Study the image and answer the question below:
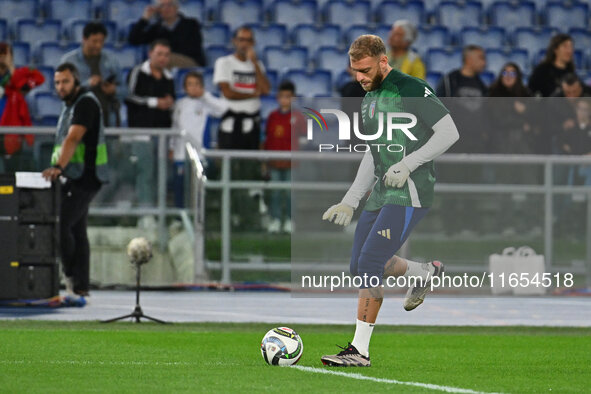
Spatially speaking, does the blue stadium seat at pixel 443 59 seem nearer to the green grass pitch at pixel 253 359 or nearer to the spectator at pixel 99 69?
the spectator at pixel 99 69

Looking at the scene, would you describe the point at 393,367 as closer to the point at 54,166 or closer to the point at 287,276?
the point at 54,166

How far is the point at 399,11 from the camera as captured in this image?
20500 millimetres

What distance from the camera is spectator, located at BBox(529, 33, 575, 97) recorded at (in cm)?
1625

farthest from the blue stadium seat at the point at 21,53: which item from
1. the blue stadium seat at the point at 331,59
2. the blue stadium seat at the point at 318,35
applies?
the blue stadium seat at the point at 331,59

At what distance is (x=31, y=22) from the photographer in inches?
755

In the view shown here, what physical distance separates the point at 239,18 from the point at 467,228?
7.45 meters

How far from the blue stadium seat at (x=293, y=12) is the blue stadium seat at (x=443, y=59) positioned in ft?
6.98

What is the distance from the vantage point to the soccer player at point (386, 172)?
802 centimetres

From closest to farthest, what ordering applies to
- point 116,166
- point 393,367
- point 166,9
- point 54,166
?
point 393,367 < point 54,166 < point 116,166 < point 166,9

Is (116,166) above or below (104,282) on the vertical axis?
above

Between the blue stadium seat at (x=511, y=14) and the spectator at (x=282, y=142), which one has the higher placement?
the blue stadium seat at (x=511, y=14)

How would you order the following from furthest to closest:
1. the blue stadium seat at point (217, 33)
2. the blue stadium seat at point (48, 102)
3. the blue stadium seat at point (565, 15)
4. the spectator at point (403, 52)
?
the blue stadium seat at point (565, 15) → the blue stadium seat at point (217, 33) → the blue stadium seat at point (48, 102) → the spectator at point (403, 52)

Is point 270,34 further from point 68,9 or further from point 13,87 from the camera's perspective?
Result: point 13,87

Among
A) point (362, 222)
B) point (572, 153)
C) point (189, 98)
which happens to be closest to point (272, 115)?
point (189, 98)
